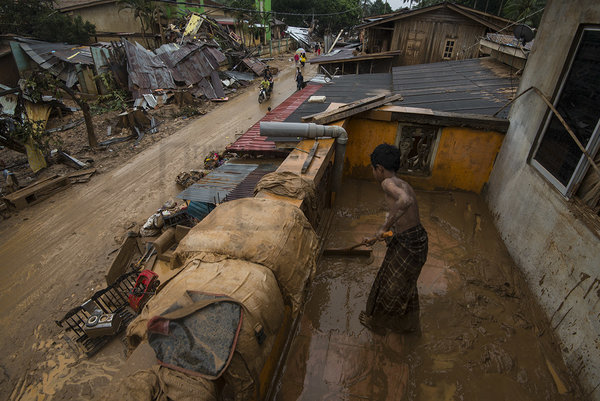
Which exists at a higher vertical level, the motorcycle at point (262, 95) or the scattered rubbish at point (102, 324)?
the motorcycle at point (262, 95)

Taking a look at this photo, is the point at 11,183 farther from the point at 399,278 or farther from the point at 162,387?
the point at 399,278

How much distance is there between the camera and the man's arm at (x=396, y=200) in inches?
124

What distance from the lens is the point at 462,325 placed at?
398 centimetres

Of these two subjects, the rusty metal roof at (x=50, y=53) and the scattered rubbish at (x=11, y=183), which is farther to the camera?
the rusty metal roof at (x=50, y=53)

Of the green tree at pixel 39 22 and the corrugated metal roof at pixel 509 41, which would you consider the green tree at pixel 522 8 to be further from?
the green tree at pixel 39 22

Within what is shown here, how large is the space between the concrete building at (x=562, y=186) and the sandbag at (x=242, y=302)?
3.29m

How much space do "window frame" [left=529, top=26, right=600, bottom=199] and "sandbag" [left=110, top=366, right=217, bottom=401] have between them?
4.51 metres

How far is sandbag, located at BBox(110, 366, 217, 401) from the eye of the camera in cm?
168

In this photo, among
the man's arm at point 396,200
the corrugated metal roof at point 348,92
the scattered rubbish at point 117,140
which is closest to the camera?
the man's arm at point 396,200

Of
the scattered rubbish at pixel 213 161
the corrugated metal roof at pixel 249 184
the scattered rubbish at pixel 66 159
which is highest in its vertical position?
the corrugated metal roof at pixel 249 184

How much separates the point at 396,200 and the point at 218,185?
4.51 m

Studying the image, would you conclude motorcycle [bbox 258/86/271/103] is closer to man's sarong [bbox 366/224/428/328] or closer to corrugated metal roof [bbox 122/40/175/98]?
corrugated metal roof [bbox 122/40/175/98]

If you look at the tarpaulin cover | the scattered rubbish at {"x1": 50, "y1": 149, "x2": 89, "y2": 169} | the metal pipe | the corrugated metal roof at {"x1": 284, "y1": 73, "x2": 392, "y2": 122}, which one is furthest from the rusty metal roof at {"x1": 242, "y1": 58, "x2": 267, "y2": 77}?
the tarpaulin cover

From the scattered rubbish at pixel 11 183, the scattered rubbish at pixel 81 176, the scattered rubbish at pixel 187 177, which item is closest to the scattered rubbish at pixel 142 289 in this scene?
the scattered rubbish at pixel 187 177
